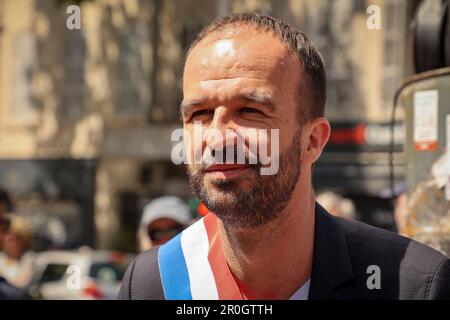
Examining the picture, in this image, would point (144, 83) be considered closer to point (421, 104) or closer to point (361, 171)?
point (361, 171)

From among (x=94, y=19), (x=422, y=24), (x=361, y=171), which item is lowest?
(x=361, y=171)

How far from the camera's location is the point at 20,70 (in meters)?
20.1

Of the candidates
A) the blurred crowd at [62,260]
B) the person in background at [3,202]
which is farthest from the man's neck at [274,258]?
the person in background at [3,202]

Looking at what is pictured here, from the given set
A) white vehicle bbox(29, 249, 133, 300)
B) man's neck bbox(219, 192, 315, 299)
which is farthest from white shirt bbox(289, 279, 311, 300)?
white vehicle bbox(29, 249, 133, 300)

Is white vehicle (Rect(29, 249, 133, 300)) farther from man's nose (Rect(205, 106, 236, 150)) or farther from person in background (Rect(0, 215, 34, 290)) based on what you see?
man's nose (Rect(205, 106, 236, 150))

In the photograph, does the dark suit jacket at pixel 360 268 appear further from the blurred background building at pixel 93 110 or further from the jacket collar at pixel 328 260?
the blurred background building at pixel 93 110

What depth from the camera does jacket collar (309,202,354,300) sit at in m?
1.99

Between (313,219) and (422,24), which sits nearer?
(313,219)

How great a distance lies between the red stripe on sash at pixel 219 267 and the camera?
2047mm

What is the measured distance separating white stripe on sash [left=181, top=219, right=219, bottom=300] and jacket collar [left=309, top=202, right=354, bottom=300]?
0.80 ft

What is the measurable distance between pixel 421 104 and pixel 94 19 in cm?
1726

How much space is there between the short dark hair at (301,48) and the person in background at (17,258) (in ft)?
18.0

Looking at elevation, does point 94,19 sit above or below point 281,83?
above
